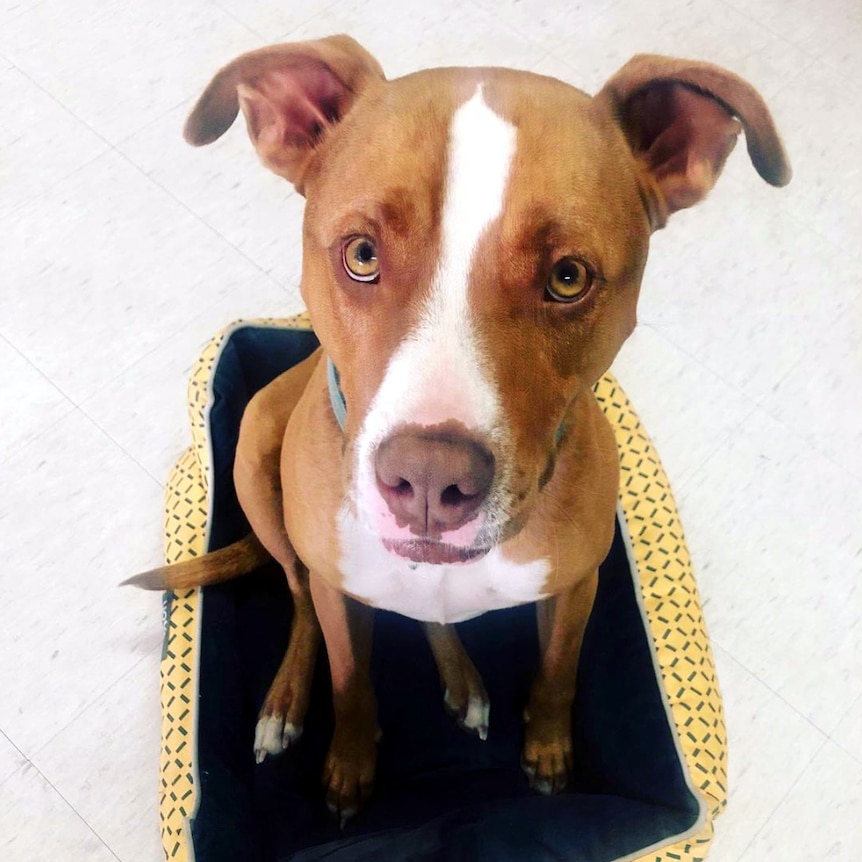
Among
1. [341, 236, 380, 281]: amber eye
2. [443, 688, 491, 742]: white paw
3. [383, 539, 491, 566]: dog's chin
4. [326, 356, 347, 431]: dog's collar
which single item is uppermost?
[341, 236, 380, 281]: amber eye

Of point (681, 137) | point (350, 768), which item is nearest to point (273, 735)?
point (350, 768)

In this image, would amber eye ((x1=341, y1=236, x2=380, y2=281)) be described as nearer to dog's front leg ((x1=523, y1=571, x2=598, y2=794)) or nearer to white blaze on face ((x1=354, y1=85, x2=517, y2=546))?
white blaze on face ((x1=354, y1=85, x2=517, y2=546))

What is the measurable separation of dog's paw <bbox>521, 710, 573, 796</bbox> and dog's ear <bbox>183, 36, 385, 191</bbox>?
1171 mm

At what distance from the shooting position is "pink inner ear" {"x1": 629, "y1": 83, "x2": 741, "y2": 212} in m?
1.28

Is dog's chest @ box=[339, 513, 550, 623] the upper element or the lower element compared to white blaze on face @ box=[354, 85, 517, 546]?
lower

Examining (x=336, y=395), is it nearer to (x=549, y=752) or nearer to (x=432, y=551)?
(x=432, y=551)

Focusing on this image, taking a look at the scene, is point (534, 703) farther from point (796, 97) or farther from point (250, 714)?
point (796, 97)

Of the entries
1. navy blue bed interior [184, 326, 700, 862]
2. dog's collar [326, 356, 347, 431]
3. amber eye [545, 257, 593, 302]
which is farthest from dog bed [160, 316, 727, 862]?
amber eye [545, 257, 593, 302]

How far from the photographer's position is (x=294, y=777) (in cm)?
194

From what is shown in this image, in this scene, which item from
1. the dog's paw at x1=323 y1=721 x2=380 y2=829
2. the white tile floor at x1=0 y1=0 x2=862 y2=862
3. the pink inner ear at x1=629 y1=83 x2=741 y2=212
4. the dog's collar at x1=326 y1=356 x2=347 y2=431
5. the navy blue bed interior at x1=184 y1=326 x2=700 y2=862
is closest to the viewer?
the pink inner ear at x1=629 y1=83 x2=741 y2=212

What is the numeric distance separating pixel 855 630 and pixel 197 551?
1.61 meters

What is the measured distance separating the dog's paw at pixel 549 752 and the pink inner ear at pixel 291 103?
122 centimetres

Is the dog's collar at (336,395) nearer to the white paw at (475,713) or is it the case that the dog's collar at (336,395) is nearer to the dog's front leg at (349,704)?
the dog's front leg at (349,704)

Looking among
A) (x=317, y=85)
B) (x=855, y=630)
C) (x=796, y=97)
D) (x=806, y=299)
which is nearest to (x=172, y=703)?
(x=317, y=85)
